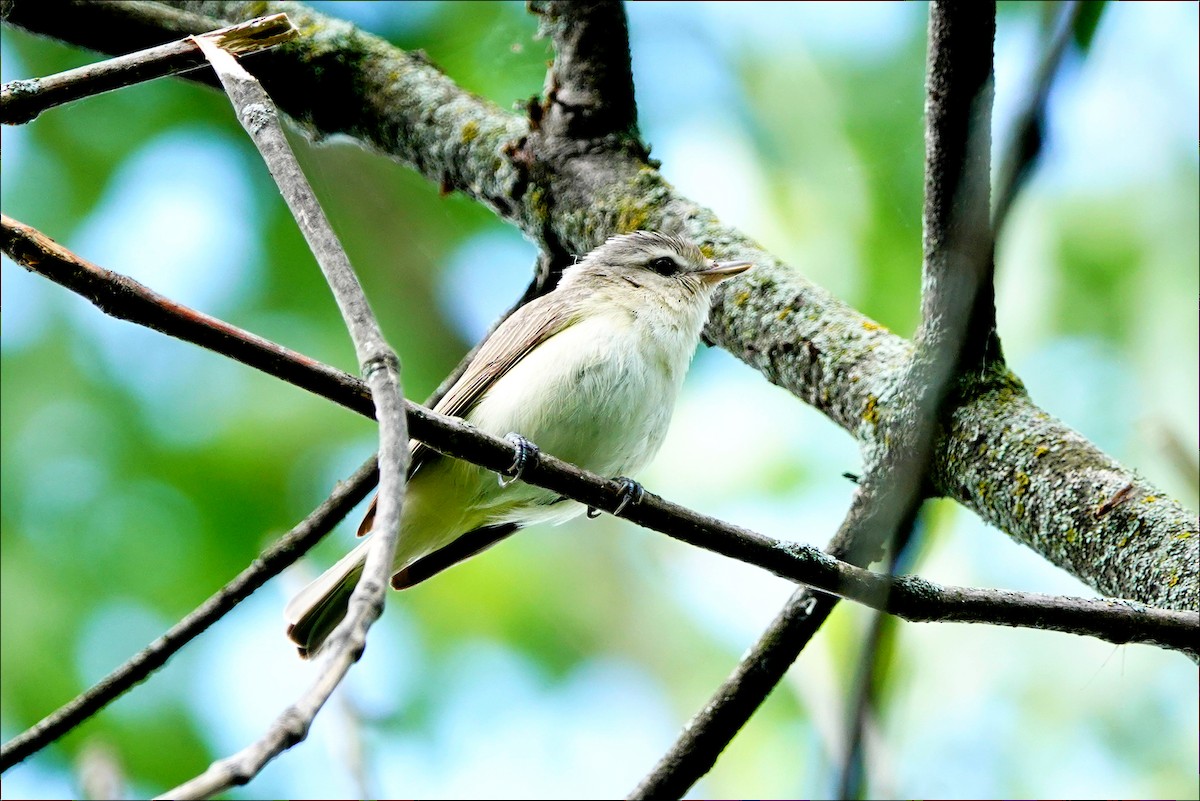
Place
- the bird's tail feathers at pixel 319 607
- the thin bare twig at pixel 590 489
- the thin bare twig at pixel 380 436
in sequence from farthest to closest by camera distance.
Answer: the bird's tail feathers at pixel 319 607 < the thin bare twig at pixel 590 489 < the thin bare twig at pixel 380 436

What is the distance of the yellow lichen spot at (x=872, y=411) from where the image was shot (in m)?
2.91

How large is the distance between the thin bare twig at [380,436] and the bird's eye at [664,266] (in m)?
2.18

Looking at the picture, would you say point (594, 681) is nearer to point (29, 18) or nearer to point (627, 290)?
point (627, 290)

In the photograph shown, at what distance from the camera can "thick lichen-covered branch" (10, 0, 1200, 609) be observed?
2.63 m

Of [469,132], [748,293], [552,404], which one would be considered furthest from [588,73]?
[552,404]

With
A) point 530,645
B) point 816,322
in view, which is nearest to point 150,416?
point 530,645

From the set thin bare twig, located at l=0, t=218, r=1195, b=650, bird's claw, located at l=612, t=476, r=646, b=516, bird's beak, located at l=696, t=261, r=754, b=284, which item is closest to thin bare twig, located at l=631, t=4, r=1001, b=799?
thin bare twig, located at l=0, t=218, r=1195, b=650

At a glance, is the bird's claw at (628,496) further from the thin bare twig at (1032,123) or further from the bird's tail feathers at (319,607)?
the bird's tail feathers at (319,607)

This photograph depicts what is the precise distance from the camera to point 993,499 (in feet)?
9.14

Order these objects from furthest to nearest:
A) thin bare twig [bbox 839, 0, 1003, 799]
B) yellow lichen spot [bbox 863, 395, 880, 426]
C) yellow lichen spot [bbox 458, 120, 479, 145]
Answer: yellow lichen spot [bbox 458, 120, 479, 145] → yellow lichen spot [bbox 863, 395, 880, 426] → thin bare twig [bbox 839, 0, 1003, 799]

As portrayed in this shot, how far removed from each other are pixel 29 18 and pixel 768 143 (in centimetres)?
365

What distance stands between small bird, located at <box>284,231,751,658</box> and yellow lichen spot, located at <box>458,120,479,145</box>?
0.56 m

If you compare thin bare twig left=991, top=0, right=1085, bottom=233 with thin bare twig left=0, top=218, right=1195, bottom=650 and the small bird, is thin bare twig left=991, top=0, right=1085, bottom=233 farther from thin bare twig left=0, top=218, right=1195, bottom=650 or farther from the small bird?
the small bird

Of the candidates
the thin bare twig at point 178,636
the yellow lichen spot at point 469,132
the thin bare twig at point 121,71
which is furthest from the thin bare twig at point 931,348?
the yellow lichen spot at point 469,132
